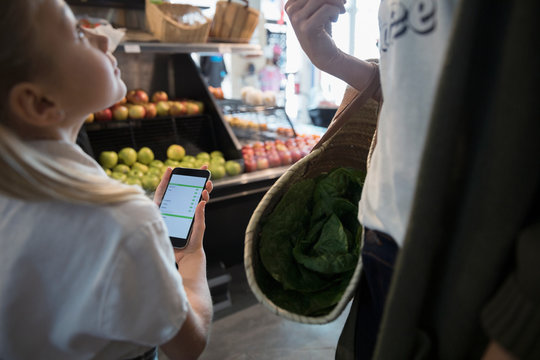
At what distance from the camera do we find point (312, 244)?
1033 millimetres

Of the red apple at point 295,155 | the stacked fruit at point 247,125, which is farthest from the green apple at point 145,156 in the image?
the red apple at point 295,155

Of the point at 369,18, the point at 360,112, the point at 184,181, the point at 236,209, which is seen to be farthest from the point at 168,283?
the point at 369,18

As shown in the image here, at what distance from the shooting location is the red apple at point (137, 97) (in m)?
2.55

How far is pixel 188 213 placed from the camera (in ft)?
3.89

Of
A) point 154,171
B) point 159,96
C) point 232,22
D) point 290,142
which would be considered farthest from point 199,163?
point 232,22

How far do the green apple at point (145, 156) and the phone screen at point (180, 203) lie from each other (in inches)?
48.4

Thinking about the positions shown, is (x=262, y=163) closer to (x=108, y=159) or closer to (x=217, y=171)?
(x=217, y=171)

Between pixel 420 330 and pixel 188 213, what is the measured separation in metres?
0.82

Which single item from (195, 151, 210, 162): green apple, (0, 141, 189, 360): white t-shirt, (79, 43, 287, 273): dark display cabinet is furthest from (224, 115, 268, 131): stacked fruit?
(0, 141, 189, 360): white t-shirt

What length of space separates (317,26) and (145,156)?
174cm

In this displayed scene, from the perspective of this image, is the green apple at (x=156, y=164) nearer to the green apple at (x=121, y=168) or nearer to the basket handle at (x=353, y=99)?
the green apple at (x=121, y=168)

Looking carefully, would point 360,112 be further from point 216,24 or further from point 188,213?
point 216,24

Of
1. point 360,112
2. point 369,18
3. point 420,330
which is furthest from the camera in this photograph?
point 369,18

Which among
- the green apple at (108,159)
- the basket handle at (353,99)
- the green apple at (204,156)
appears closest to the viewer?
the basket handle at (353,99)
